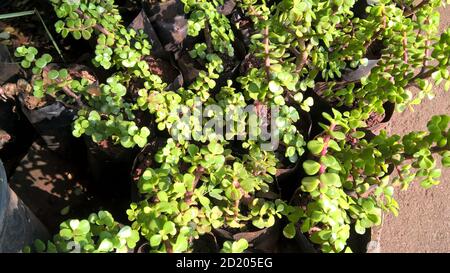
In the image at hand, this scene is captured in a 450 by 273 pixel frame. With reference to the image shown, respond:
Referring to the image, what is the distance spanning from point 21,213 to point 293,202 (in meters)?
0.87

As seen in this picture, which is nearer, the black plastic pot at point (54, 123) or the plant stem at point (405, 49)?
the plant stem at point (405, 49)

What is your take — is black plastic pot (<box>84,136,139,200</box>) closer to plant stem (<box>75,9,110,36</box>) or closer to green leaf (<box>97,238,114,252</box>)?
plant stem (<box>75,9,110,36</box>)

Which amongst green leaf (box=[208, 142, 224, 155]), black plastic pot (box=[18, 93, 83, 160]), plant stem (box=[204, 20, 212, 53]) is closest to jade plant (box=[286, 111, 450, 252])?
green leaf (box=[208, 142, 224, 155])

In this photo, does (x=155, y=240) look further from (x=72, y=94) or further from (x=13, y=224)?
(x=72, y=94)

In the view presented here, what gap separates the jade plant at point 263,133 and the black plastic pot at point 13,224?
22 centimetres

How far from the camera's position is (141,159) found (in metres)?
1.53

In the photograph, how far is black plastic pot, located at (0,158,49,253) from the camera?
1.13 meters

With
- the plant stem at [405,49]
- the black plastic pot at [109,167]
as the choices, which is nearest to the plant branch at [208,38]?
the black plastic pot at [109,167]

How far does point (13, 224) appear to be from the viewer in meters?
1.21

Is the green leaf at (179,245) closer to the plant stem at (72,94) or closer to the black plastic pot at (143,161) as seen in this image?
the black plastic pot at (143,161)

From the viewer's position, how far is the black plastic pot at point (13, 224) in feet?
3.70

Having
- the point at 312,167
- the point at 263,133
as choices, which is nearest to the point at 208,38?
the point at 263,133

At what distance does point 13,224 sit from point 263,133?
0.78 meters
